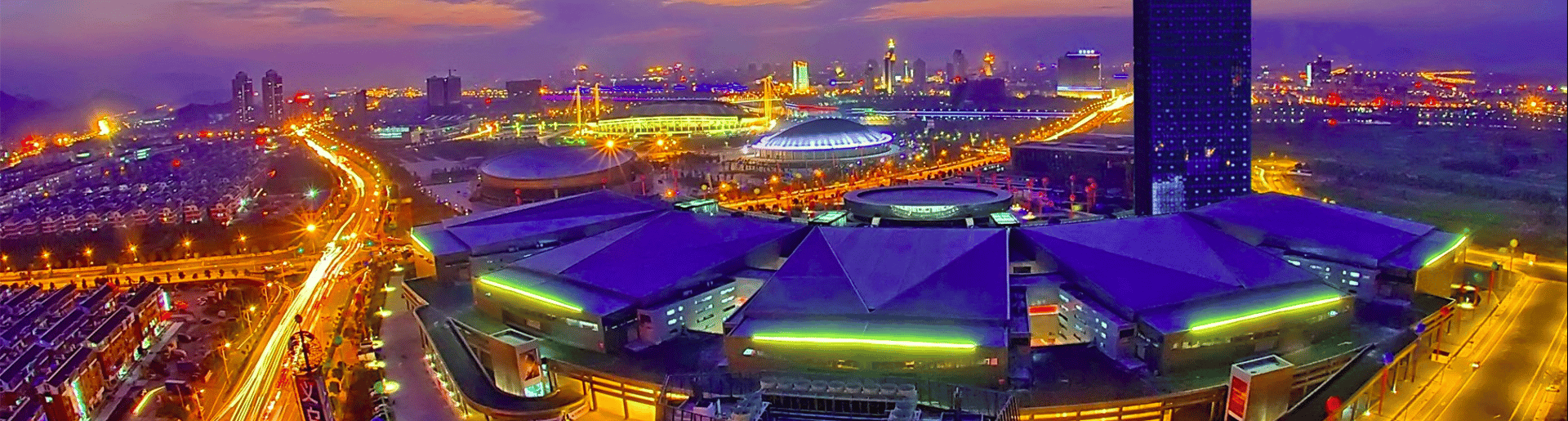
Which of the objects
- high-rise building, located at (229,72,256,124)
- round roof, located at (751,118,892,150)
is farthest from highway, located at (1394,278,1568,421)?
high-rise building, located at (229,72,256,124)

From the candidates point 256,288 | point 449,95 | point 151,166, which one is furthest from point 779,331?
point 449,95

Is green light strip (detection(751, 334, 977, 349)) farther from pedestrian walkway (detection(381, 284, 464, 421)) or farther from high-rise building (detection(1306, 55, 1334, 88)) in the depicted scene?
high-rise building (detection(1306, 55, 1334, 88))

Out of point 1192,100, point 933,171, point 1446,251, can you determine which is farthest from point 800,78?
point 1446,251

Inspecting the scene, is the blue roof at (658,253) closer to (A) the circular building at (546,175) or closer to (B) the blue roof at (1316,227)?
(B) the blue roof at (1316,227)

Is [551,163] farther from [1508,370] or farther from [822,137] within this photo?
[1508,370]

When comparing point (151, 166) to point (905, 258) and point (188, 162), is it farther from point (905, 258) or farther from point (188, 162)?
point (905, 258)

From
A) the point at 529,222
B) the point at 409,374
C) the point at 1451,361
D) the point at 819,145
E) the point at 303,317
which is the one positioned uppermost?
the point at 819,145
